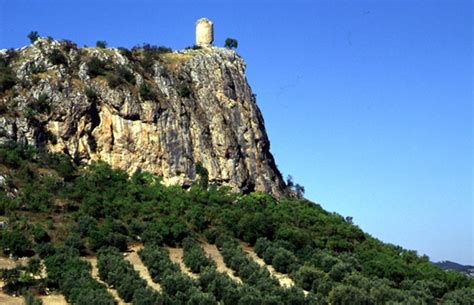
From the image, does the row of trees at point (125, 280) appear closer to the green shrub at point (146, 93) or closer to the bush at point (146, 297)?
the bush at point (146, 297)

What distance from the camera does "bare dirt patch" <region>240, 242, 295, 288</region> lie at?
55009 millimetres

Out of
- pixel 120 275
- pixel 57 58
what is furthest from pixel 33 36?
pixel 120 275

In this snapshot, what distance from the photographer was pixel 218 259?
6038cm

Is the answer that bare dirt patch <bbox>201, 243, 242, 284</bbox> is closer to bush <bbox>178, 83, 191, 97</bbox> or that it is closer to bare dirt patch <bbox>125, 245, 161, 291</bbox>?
bare dirt patch <bbox>125, 245, 161, 291</bbox>

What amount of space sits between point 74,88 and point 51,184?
1518 centimetres

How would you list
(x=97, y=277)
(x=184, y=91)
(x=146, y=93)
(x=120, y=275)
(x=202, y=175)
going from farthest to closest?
(x=184, y=91)
(x=146, y=93)
(x=202, y=175)
(x=97, y=277)
(x=120, y=275)

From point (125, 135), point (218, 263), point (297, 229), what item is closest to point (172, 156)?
point (125, 135)

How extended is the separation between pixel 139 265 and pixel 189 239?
7483mm

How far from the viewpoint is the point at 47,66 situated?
265 ft

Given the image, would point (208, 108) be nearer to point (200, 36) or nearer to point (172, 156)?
point (172, 156)

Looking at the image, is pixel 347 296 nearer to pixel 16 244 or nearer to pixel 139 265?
pixel 139 265

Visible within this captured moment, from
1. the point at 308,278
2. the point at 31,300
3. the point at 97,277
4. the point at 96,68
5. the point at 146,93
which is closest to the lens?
the point at 31,300

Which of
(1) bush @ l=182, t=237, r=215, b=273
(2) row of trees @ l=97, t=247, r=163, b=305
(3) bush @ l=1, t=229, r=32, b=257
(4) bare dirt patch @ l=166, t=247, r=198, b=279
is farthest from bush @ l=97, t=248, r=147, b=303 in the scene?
(3) bush @ l=1, t=229, r=32, b=257

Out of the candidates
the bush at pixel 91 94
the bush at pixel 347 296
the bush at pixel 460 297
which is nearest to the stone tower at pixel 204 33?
the bush at pixel 91 94
